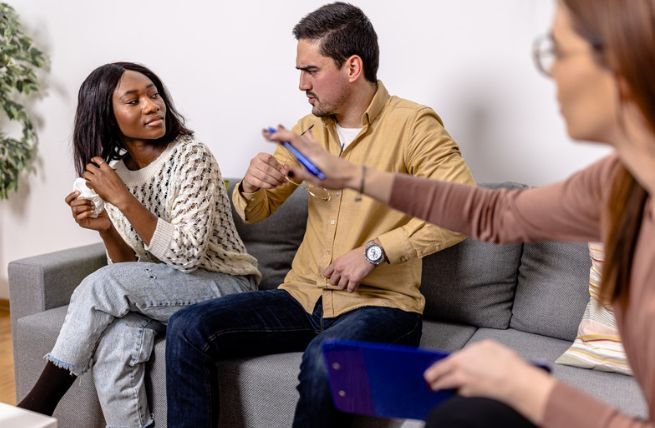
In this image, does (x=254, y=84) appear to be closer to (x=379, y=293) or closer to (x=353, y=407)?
(x=379, y=293)

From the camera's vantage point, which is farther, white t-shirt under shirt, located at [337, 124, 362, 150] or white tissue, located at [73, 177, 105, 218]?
white tissue, located at [73, 177, 105, 218]

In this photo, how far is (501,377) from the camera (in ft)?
2.81

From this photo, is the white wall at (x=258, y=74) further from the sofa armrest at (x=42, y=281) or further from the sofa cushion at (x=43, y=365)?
the sofa cushion at (x=43, y=365)

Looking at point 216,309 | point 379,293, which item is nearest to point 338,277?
point 379,293

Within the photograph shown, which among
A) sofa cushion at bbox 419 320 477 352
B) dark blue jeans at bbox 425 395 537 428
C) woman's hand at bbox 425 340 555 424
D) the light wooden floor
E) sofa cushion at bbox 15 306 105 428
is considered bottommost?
the light wooden floor

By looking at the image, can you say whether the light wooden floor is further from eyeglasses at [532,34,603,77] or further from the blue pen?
eyeglasses at [532,34,603,77]

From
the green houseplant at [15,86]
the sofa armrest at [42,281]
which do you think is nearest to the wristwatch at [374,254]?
the sofa armrest at [42,281]

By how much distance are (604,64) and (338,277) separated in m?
1.08

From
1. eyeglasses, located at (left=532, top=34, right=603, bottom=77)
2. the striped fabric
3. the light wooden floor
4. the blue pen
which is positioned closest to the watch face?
the striped fabric

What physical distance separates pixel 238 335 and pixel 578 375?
80 centimetres

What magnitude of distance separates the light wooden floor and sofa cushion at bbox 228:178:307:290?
944 millimetres

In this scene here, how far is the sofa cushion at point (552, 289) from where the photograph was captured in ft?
6.31

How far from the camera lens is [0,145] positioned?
3045 mm

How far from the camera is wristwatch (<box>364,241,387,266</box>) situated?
177cm
